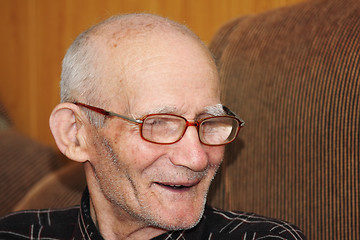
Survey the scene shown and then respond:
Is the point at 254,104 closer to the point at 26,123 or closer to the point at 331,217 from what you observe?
the point at 331,217

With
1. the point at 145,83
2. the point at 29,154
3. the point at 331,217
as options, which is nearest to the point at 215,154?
the point at 145,83

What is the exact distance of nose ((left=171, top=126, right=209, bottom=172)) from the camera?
1.08 m

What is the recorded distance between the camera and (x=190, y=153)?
108 cm

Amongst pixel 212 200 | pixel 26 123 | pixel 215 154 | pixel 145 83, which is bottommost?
pixel 26 123

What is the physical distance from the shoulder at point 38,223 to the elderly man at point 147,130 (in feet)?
0.51

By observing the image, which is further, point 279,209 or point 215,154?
point 279,209

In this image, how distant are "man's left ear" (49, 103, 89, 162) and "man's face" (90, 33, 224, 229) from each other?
0.29 ft

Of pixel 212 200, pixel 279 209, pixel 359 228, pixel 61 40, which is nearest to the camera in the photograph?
pixel 359 228

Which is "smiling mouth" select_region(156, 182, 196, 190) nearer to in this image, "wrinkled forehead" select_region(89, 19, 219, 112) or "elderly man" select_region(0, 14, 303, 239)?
"elderly man" select_region(0, 14, 303, 239)

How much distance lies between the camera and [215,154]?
117 cm

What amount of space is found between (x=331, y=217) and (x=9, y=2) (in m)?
2.43

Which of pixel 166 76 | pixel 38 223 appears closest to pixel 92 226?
pixel 38 223

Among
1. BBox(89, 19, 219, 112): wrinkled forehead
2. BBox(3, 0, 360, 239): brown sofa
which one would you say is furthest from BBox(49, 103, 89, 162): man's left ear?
BBox(3, 0, 360, 239): brown sofa

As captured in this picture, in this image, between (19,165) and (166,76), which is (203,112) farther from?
(19,165)
